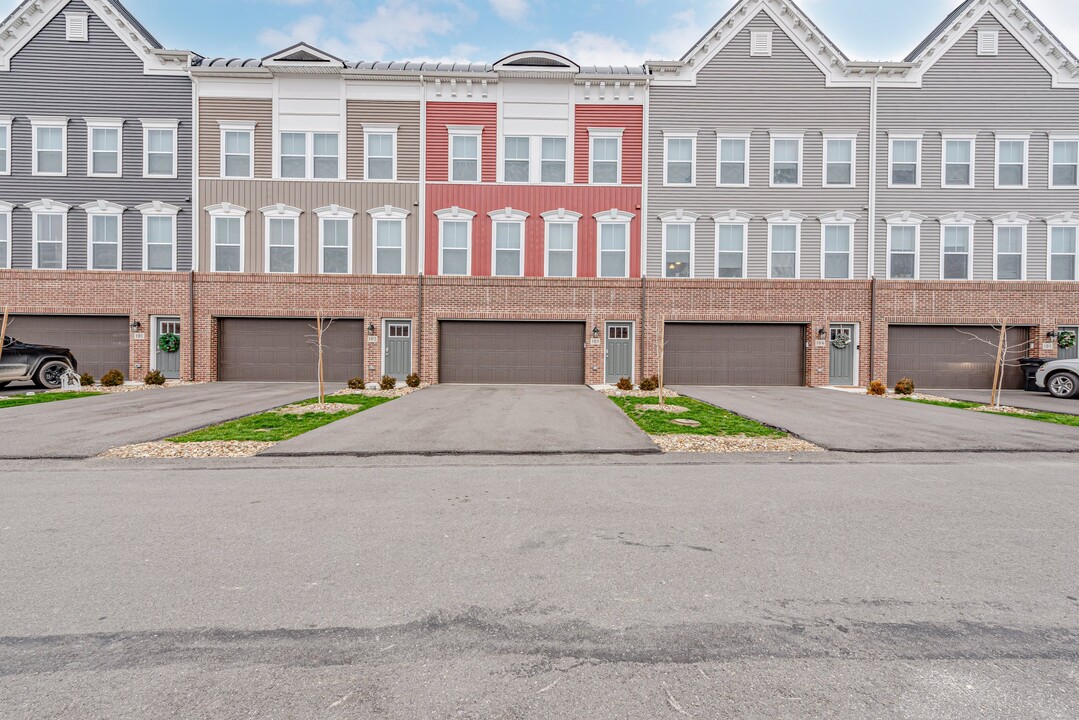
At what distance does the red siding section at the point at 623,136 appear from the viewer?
1895cm

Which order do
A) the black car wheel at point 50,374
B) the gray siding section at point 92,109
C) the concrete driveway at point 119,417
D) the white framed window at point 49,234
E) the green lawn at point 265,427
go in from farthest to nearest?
the gray siding section at point 92,109
the white framed window at point 49,234
the black car wheel at point 50,374
the green lawn at point 265,427
the concrete driveway at point 119,417

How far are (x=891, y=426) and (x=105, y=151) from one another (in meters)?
25.7


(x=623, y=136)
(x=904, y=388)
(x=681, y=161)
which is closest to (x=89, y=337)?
(x=623, y=136)

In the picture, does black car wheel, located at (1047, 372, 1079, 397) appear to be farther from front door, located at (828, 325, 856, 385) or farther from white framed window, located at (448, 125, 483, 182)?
white framed window, located at (448, 125, 483, 182)

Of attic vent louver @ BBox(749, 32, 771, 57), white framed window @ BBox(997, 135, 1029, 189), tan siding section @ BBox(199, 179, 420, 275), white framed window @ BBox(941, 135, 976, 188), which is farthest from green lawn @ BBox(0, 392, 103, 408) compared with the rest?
white framed window @ BBox(997, 135, 1029, 189)

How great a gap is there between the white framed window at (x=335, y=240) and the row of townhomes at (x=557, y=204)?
81 mm

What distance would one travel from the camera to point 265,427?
964 cm

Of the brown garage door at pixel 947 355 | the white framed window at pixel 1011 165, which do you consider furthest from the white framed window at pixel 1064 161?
the brown garage door at pixel 947 355

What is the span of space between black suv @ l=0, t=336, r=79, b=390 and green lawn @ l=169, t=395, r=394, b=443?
934cm

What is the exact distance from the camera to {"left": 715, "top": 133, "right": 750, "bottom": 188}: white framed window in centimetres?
1906

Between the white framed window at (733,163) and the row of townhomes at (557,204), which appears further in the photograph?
the white framed window at (733,163)

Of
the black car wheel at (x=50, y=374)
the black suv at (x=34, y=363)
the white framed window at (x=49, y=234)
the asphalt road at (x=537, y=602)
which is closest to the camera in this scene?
the asphalt road at (x=537, y=602)

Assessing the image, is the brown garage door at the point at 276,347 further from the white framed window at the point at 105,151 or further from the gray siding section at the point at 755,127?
the gray siding section at the point at 755,127

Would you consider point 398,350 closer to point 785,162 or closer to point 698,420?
point 698,420
